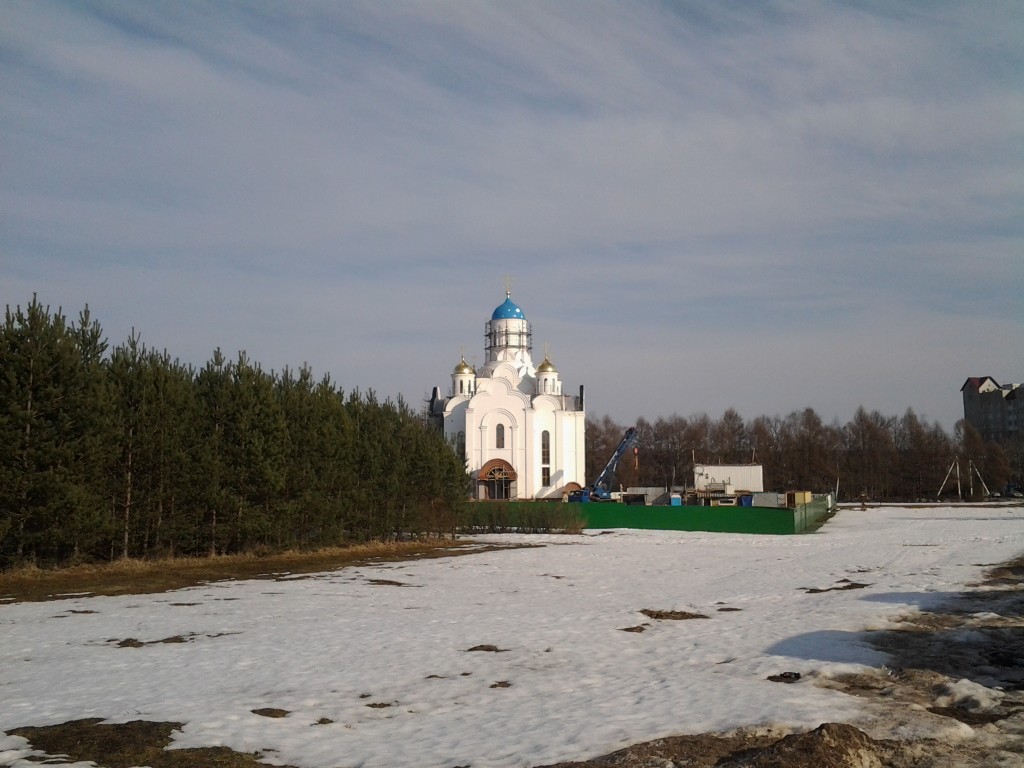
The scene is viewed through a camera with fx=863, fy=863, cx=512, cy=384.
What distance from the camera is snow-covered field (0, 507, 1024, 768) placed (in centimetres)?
682

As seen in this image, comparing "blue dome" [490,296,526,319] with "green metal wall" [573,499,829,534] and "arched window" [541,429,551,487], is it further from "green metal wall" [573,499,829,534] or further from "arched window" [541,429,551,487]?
"green metal wall" [573,499,829,534]

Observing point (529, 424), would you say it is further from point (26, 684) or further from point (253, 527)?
point (26, 684)

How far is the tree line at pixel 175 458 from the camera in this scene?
711 inches

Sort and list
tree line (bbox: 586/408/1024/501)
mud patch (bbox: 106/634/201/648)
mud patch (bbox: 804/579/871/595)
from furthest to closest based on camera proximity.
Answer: tree line (bbox: 586/408/1024/501)
mud patch (bbox: 804/579/871/595)
mud patch (bbox: 106/634/201/648)

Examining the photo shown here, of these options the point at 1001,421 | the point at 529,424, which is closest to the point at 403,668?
the point at 529,424

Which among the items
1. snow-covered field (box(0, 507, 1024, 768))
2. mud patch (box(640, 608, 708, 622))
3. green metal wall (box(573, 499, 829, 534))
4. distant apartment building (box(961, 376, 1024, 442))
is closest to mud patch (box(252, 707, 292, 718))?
snow-covered field (box(0, 507, 1024, 768))

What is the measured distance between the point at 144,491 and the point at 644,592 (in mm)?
12478

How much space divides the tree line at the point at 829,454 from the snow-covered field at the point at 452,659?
6301 cm

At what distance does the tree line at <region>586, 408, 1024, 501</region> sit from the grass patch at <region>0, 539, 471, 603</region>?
55093 mm

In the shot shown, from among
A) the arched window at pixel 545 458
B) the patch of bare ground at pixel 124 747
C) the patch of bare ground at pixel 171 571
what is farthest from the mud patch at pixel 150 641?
the arched window at pixel 545 458

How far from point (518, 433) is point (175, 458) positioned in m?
40.2

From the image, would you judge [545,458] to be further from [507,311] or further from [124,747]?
[124,747]

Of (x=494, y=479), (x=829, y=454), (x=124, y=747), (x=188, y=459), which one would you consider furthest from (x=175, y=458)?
(x=829, y=454)

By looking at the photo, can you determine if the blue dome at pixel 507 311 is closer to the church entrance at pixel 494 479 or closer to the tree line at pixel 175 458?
the church entrance at pixel 494 479
